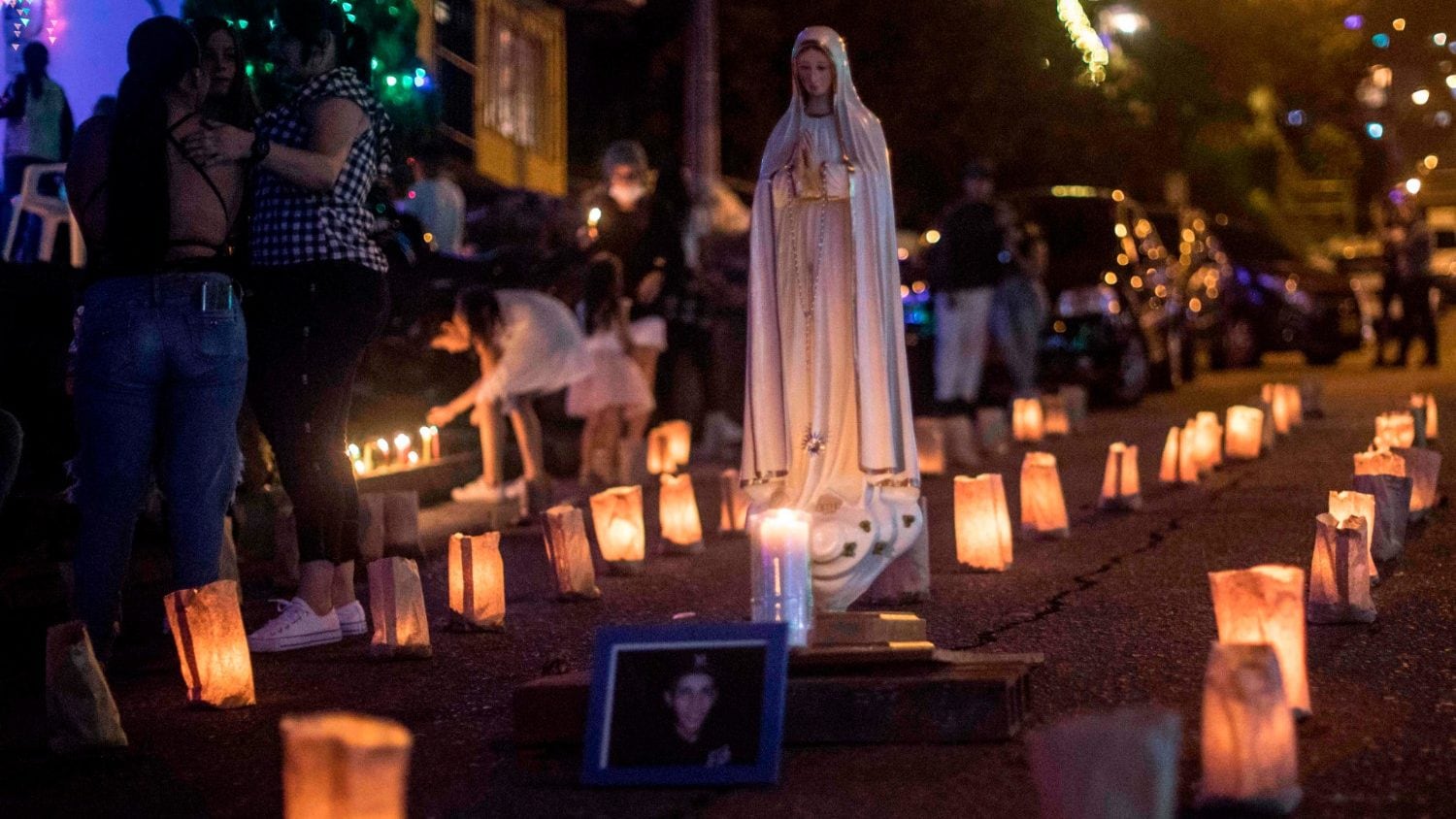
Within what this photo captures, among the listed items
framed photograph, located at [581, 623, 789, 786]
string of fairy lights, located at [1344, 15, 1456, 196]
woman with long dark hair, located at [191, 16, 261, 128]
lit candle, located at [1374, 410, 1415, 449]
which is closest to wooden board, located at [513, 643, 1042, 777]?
framed photograph, located at [581, 623, 789, 786]

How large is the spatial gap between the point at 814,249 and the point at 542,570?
2646mm

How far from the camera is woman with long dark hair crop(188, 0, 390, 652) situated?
23.9 ft

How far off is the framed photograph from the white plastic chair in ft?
25.2

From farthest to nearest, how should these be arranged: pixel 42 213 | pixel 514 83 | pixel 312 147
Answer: pixel 514 83 < pixel 42 213 < pixel 312 147

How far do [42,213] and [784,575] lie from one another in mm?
7282

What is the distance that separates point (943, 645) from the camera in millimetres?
7027

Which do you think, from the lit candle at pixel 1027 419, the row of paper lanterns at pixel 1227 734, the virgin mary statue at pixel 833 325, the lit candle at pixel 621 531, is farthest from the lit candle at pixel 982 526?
the lit candle at pixel 1027 419

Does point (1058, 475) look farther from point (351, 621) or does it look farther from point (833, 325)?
point (351, 621)

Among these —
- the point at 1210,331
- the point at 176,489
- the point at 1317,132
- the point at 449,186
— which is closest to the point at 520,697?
the point at 176,489

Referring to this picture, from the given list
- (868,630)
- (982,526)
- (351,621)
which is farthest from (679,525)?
(868,630)

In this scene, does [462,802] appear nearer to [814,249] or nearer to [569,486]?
[814,249]

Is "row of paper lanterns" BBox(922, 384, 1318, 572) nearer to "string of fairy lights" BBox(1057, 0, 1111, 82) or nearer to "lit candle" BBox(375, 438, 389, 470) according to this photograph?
"string of fairy lights" BBox(1057, 0, 1111, 82)

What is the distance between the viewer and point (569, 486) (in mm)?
14023

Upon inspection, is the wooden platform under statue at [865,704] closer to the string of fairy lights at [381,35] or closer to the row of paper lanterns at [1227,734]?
the row of paper lanterns at [1227,734]
